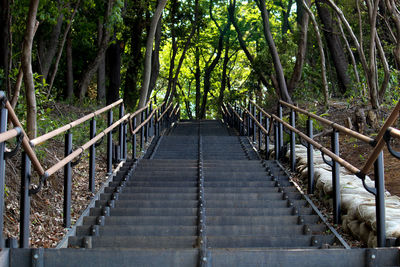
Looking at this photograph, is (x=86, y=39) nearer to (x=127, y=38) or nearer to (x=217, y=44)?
(x=127, y=38)

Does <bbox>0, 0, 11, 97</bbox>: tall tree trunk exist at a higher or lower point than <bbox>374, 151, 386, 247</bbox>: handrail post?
higher

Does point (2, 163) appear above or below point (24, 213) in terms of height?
above

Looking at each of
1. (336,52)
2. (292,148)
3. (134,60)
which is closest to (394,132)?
(292,148)

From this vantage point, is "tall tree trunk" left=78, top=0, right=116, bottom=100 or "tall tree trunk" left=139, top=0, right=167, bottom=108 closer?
"tall tree trunk" left=139, top=0, right=167, bottom=108

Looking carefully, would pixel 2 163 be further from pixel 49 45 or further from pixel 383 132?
pixel 49 45

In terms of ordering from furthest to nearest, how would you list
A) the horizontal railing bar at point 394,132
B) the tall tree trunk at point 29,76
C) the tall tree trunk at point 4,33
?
1. the tall tree trunk at point 4,33
2. the tall tree trunk at point 29,76
3. the horizontal railing bar at point 394,132

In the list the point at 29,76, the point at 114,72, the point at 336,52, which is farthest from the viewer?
the point at 114,72

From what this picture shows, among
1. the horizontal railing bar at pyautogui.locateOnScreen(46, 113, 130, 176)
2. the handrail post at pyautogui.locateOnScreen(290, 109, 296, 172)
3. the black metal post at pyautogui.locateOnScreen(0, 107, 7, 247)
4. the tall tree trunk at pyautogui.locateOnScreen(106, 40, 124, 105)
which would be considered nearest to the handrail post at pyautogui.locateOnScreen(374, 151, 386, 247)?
the horizontal railing bar at pyautogui.locateOnScreen(46, 113, 130, 176)

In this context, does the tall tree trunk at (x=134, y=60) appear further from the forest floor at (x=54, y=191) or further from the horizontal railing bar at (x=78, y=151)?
the horizontal railing bar at (x=78, y=151)

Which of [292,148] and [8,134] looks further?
[292,148]

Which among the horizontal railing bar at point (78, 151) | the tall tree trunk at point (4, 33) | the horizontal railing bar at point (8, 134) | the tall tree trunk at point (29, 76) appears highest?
the tall tree trunk at point (4, 33)

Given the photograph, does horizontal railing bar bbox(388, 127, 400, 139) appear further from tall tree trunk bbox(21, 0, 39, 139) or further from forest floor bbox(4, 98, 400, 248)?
tall tree trunk bbox(21, 0, 39, 139)

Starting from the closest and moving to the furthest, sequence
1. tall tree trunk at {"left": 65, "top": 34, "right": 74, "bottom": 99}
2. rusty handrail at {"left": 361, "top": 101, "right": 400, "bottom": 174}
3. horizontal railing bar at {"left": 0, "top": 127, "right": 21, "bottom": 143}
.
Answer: horizontal railing bar at {"left": 0, "top": 127, "right": 21, "bottom": 143} < rusty handrail at {"left": 361, "top": 101, "right": 400, "bottom": 174} < tall tree trunk at {"left": 65, "top": 34, "right": 74, "bottom": 99}

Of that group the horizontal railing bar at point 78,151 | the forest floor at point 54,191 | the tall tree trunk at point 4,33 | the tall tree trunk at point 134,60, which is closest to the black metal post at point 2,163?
the horizontal railing bar at point 78,151
